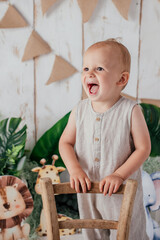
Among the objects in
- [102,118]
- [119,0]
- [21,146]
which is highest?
[119,0]

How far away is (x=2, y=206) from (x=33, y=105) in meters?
0.62

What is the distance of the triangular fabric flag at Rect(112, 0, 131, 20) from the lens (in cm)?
168

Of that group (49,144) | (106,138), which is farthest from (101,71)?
(49,144)

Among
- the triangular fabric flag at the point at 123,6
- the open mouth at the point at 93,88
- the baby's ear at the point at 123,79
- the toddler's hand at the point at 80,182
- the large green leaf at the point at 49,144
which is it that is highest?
the triangular fabric flag at the point at 123,6

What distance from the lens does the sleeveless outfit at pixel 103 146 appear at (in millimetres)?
906

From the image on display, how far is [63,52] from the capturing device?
1.76 meters

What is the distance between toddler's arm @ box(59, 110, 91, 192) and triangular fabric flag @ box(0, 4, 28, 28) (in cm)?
97

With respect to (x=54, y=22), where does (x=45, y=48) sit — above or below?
below

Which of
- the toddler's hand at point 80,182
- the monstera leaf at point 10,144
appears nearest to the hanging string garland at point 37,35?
the monstera leaf at point 10,144

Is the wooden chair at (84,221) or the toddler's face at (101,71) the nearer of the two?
the wooden chair at (84,221)

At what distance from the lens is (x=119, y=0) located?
1683 millimetres

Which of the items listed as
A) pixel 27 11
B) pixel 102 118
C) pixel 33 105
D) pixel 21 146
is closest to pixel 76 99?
pixel 33 105

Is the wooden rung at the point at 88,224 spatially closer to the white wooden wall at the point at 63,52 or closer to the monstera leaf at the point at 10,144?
the monstera leaf at the point at 10,144

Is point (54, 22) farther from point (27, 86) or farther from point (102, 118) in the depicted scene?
point (102, 118)
